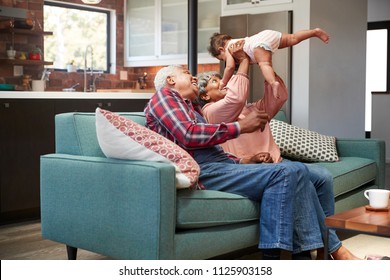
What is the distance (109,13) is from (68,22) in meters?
0.66

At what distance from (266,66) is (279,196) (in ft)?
2.98

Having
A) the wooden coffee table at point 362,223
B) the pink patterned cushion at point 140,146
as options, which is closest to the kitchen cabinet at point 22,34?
the pink patterned cushion at point 140,146

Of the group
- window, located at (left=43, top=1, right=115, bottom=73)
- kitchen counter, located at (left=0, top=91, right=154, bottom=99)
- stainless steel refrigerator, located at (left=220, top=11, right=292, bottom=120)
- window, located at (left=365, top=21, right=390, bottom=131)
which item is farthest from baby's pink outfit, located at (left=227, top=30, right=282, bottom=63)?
window, located at (left=365, top=21, right=390, bottom=131)

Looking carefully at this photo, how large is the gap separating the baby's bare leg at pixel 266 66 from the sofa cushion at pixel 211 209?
0.75m

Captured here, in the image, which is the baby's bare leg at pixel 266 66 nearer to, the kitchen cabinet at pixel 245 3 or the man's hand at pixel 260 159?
the man's hand at pixel 260 159

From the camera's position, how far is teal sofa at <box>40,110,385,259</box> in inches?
91.4

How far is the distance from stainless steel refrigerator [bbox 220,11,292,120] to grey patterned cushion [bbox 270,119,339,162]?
1.37m

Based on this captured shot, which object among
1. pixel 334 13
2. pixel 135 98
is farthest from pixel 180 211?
pixel 334 13

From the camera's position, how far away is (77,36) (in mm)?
7812

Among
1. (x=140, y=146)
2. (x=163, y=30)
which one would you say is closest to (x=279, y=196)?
(x=140, y=146)

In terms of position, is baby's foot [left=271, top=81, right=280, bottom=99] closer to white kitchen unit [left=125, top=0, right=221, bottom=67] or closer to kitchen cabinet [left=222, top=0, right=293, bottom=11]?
kitchen cabinet [left=222, top=0, right=293, bottom=11]

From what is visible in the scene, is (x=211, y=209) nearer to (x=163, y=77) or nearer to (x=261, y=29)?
(x=163, y=77)
